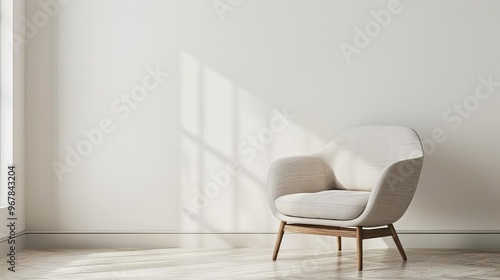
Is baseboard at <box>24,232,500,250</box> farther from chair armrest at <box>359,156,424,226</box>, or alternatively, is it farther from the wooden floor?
chair armrest at <box>359,156,424,226</box>

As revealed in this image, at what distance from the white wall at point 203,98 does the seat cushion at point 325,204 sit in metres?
0.71

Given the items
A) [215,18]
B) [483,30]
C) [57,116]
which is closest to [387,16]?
[483,30]

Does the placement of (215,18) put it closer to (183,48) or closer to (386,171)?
(183,48)

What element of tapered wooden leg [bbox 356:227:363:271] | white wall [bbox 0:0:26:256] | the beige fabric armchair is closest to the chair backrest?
the beige fabric armchair

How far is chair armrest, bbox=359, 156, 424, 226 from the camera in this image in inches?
163

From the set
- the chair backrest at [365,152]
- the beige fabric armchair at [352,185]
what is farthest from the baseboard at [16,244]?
the chair backrest at [365,152]

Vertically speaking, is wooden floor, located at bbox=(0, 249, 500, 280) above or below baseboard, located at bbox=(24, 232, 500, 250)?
below

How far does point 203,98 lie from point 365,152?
3.91 feet

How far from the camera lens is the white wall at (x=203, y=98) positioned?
5.10m

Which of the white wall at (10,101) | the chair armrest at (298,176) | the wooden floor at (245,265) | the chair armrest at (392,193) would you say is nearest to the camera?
the wooden floor at (245,265)

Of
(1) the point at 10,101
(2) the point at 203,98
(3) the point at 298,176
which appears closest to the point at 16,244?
(1) the point at 10,101

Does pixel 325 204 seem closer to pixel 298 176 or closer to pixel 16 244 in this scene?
pixel 298 176

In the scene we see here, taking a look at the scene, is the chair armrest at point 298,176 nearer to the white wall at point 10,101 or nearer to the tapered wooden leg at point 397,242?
the tapered wooden leg at point 397,242

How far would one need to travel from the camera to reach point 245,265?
4.35 metres
